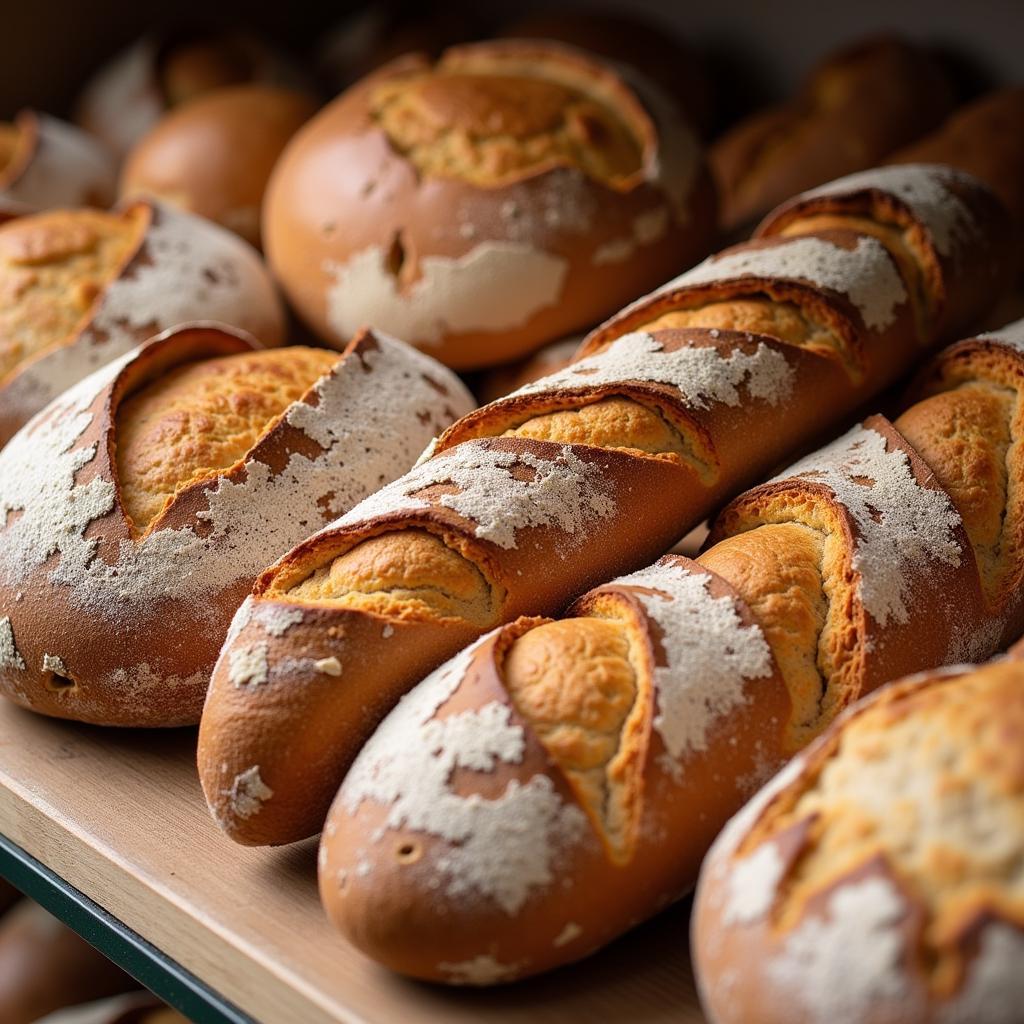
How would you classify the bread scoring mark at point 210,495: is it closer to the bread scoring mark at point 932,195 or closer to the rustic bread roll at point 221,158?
the bread scoring mark at point 932,195

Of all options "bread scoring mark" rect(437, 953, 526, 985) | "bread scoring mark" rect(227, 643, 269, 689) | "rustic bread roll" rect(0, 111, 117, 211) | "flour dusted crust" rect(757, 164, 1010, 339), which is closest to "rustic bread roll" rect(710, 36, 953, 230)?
"flour dusted crust" rect(757, 164, 1010, 339)

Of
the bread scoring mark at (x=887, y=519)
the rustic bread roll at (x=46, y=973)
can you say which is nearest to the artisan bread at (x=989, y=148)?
the bread scoring mark at (x=887, y=519)

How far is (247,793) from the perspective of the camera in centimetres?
97

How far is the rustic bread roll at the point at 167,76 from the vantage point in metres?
2.23

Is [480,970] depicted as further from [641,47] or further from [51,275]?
[641,47]

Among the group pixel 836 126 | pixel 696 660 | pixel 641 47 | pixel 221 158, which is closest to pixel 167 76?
pixel 221 158

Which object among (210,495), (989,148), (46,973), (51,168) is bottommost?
(46,973)

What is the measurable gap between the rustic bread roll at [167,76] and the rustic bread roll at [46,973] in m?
1.27

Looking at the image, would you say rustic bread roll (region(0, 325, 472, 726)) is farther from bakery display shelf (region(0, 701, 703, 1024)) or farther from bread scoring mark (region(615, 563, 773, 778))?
bread scoring mark (region(615, 563, 773, 778))

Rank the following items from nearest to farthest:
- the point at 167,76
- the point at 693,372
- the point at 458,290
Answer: the point at 693,372, the point at 458,290, the point at 167,76

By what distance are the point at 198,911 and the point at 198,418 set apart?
0.47 m

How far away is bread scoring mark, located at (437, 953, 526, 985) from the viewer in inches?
32.7

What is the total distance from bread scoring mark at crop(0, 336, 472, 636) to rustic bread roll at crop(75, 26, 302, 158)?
1081mm

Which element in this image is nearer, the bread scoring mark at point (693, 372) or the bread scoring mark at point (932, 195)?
the bread scoring mark at point (693, 372)
